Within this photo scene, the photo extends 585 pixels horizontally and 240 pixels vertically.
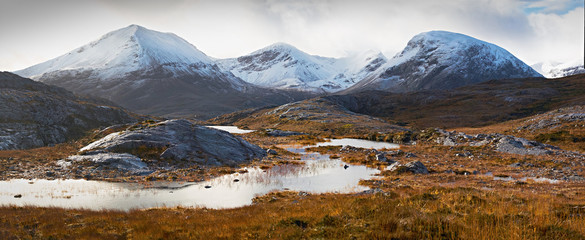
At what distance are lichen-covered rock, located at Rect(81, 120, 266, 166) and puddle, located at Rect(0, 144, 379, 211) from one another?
789cm

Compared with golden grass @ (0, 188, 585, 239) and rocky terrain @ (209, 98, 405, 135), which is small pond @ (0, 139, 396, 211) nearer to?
golden grass @ (0, 188, 585, 239)

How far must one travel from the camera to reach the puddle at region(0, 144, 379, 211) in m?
19.0

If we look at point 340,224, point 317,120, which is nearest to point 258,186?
point 340,224

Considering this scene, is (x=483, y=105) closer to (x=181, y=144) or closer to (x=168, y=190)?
(x=181, y=144)

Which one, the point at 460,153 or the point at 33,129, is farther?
the point at 33,129

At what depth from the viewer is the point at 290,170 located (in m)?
33.6

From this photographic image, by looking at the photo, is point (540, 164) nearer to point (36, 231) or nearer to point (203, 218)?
point (203, 218)

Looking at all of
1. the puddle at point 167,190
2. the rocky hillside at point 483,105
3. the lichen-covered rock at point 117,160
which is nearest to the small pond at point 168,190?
the puddle at point 167,190

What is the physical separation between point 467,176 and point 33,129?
235 feet

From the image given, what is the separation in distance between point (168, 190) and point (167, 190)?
75mm

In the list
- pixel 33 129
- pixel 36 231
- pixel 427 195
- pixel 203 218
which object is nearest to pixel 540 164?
pixel 427 195

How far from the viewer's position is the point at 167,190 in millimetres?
22891

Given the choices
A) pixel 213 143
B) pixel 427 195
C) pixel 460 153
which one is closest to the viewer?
pixel 427 195

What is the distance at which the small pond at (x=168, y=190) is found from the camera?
747 inches
